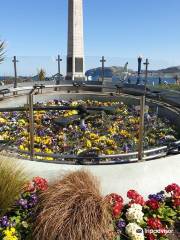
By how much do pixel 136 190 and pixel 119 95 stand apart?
12435 millimetres

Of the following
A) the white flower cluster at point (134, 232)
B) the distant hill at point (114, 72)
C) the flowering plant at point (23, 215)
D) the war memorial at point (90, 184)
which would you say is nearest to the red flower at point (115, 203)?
the war memorial at point (90, 184)

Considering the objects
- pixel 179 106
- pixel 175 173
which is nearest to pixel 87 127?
pixel 179 106

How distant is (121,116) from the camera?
1525cm

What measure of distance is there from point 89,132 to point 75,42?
16.7m

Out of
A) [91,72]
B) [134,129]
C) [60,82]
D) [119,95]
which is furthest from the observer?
[91,72]

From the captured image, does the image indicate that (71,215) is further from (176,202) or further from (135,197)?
(176,202)

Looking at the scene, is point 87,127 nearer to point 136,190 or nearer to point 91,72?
point 136,190

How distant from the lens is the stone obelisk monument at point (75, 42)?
90.3ft

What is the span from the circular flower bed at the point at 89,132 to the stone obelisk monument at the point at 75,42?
12.9 m

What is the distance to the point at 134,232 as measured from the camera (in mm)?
5305

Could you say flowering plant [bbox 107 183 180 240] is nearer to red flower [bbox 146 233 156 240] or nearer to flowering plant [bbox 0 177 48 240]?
red flower [bbox 146 233 156 240]

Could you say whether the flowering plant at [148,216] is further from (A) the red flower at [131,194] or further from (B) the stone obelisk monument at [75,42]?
(B) the stone obelisk monument at [75,42]

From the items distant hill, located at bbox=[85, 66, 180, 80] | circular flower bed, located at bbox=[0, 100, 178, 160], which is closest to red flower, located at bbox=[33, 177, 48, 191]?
circular flower bed, located at bbox=[0, 100, 178, 160]

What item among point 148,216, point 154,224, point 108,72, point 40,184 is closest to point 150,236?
point 154,224
